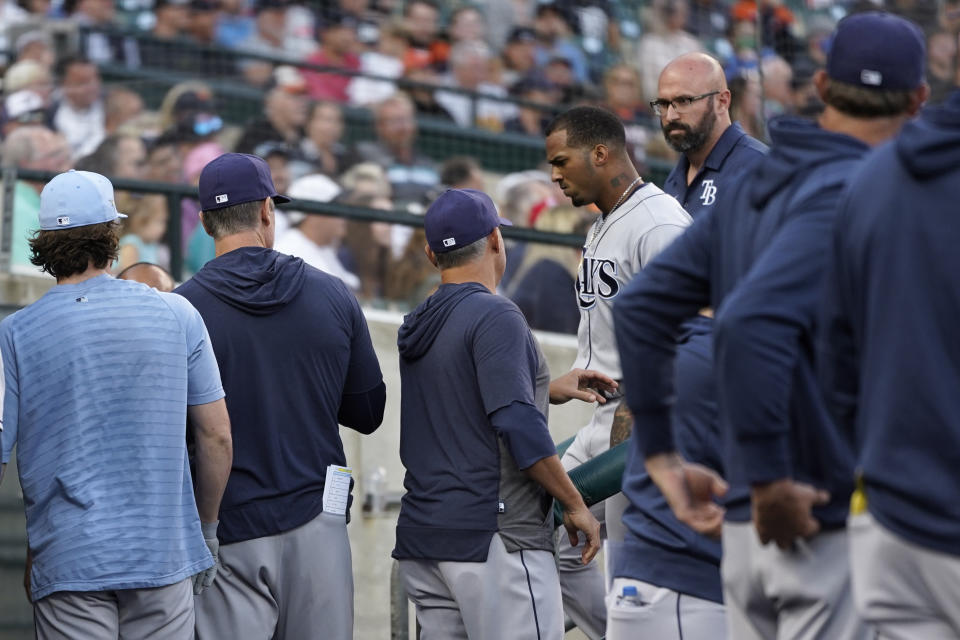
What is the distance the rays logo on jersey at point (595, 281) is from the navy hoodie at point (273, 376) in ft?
2.60

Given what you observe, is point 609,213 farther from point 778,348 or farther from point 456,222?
point 778,348

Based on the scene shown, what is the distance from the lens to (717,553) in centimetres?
355

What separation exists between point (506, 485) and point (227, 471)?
0.82 metres

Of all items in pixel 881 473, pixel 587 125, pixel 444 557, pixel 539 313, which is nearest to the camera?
pixel 881 473

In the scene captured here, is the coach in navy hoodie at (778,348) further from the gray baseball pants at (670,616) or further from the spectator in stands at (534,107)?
the spectator in stands at (534,107)

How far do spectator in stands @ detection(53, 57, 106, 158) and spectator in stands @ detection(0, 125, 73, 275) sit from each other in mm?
146

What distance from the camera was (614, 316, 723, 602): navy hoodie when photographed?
11.1ft

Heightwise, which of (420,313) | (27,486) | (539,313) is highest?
(420,313)

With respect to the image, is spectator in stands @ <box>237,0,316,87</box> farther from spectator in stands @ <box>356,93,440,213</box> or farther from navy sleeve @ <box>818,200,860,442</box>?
navy sleeve @ <box>818,200,860,442</box>

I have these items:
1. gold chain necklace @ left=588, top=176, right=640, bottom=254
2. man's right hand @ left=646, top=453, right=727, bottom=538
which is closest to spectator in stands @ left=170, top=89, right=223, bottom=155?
gold chain necklace @ left=588, top=176, right=640, bottom=254

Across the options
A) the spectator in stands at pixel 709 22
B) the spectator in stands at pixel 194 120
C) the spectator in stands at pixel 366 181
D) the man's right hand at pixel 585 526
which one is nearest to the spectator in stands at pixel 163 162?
the spectator in stands at pixel 194 120

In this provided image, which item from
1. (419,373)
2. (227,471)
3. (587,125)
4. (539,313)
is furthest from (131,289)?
(539,313)

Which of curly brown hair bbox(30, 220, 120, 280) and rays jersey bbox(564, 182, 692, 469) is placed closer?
curly brown hair bbox(30, 220, 120, 280)

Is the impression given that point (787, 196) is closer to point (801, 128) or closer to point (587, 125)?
point (801, 128)
